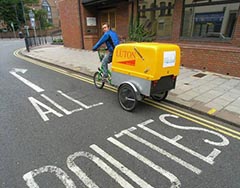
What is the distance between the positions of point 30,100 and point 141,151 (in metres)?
3.47

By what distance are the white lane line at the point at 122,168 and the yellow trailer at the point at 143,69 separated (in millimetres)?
1491

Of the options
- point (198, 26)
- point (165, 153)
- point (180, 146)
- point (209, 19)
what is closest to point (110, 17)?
point (198, 26)

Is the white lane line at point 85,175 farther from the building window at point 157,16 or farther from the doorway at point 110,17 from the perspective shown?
the doorway at point 110,17

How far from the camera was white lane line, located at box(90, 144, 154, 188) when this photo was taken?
7.27 feet

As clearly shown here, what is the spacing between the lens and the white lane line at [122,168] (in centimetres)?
222

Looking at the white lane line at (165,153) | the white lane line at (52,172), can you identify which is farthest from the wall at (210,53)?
the white lane line at (52,172)

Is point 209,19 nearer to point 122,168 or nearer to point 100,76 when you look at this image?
point 100,76

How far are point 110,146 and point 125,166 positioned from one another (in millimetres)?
510

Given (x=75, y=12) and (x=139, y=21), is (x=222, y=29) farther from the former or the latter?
(x=75, y=12)

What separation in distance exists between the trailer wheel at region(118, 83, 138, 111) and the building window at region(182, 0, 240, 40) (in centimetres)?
515

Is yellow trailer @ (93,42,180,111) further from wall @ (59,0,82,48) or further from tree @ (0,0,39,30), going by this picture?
tree @ (0,0,39,30)

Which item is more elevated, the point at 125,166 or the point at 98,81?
the point at 98,81

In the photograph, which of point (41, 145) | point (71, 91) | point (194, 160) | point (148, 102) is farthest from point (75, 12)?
point (194, 160)

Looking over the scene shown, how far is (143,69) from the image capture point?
3.60 metres
